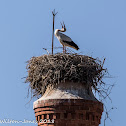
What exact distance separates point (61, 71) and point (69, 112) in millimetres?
1244

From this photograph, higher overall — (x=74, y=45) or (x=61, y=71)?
(x=74, y=45)

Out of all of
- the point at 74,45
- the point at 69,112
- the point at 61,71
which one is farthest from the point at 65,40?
the point at 69,112

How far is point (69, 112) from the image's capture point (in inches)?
454

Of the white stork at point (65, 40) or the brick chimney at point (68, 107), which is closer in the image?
→ the brick chimney at point (68, 107)

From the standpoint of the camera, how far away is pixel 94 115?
1180cm

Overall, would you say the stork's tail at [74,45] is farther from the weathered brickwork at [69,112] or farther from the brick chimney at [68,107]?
the weathered brickwork at [69,112]

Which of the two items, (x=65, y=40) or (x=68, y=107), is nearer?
(x=68, y=107)

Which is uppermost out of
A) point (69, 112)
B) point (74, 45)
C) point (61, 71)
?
point (74, 45)

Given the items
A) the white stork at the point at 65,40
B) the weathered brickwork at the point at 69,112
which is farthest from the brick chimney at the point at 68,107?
the white stork at the point at 65,40

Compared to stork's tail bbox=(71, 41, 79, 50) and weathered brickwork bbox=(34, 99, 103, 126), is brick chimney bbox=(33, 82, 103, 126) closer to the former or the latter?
weathered brickwork bbox=(34, 99, 103, 126)

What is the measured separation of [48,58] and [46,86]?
760 millimetres

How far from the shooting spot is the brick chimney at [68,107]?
37.7 ft

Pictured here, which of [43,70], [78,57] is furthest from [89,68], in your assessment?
[43,70]

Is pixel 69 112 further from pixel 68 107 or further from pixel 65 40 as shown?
pixel 65 40
